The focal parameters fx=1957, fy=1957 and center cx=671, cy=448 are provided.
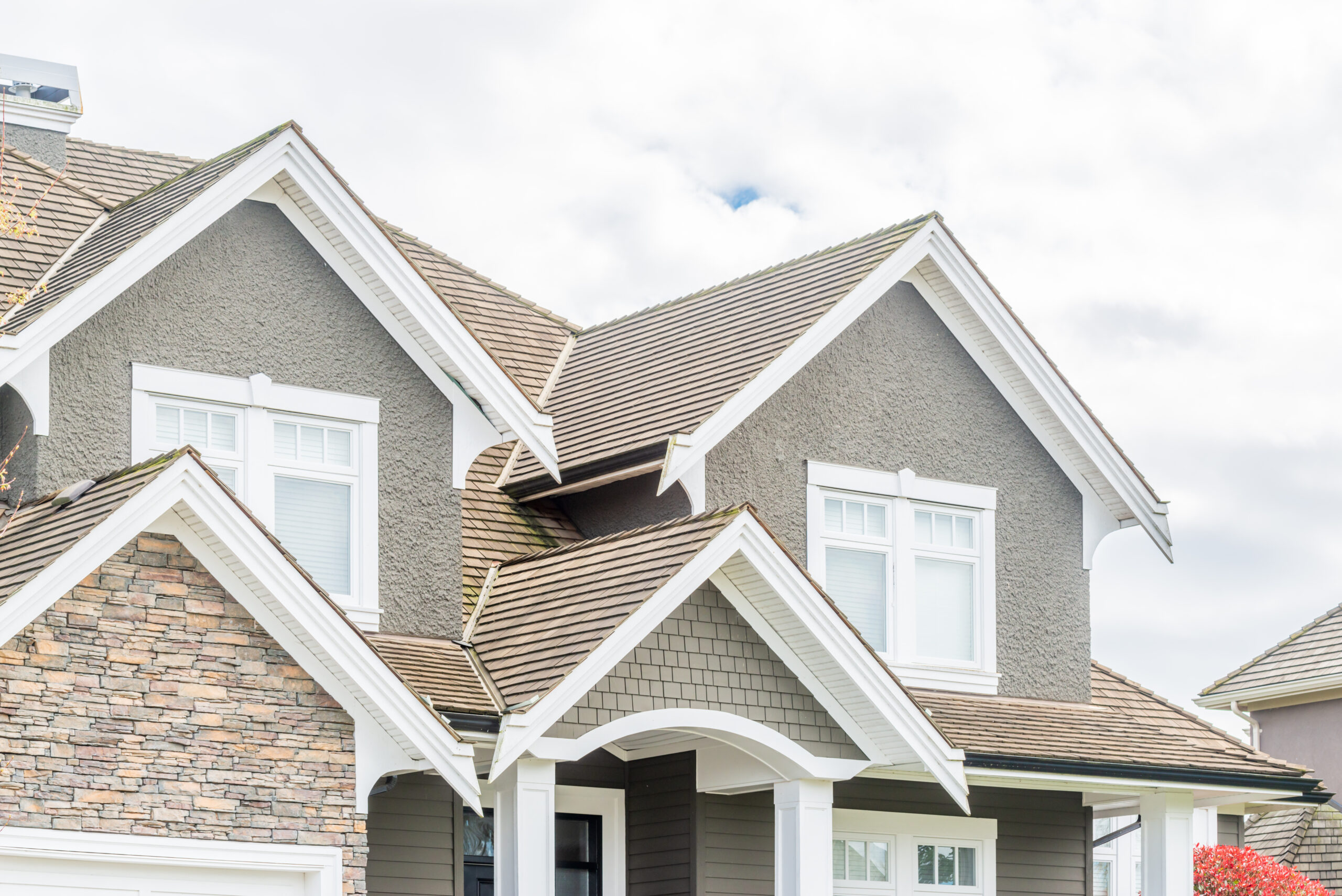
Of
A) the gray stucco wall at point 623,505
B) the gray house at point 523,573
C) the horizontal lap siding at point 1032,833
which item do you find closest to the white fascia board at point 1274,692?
the gray house at point 523,573

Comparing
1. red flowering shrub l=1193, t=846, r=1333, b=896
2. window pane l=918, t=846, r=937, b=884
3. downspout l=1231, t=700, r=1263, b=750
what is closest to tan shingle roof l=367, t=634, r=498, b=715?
window pane l=918, t=846, r=937, b=884

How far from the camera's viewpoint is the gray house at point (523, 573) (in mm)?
12531

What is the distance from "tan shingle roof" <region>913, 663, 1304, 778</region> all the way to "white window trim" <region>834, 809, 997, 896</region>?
3.49 feet

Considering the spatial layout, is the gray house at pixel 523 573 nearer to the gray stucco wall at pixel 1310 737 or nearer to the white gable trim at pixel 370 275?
the white gable trim at pixel 370 275

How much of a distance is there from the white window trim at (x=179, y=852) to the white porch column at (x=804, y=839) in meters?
3.69

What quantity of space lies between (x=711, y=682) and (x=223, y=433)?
4256mm

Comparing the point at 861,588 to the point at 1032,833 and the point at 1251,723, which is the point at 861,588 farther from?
the point at 1251,723

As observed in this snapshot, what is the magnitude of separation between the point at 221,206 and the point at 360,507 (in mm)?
2593

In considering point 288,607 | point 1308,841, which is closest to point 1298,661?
point 1308,841

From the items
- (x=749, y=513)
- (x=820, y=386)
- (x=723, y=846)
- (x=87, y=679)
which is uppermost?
(x=820, y=386)

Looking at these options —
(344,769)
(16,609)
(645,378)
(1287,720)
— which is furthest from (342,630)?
(1287,720)

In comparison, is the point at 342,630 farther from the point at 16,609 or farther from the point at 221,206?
the point at 221,206

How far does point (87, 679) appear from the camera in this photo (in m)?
12.2

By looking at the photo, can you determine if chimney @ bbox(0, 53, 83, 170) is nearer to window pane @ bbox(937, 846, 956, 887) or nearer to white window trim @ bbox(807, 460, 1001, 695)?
white window trim @ bbox(807, 460, 1001, 695)
